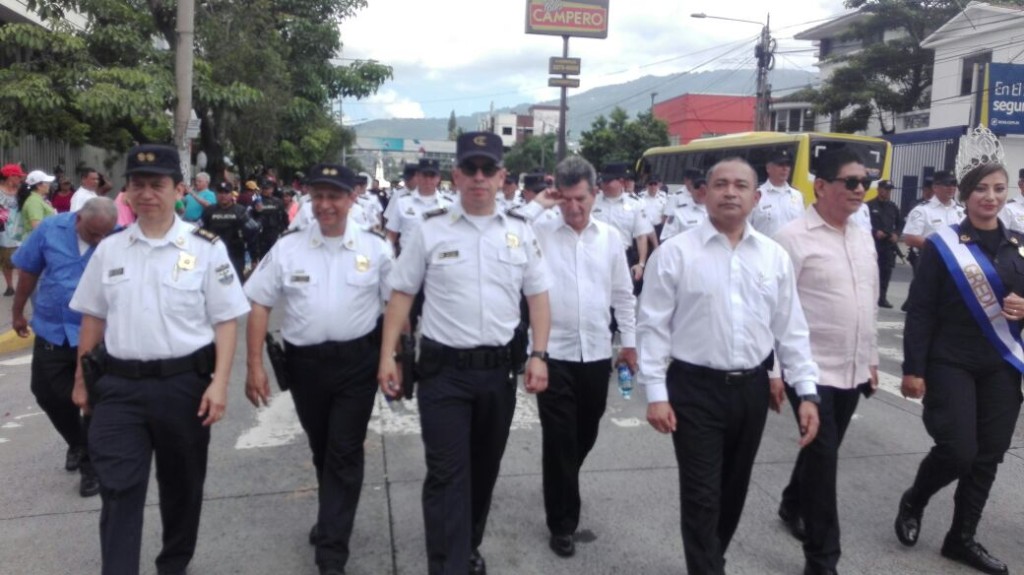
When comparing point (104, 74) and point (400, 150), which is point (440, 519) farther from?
point (400, 150)

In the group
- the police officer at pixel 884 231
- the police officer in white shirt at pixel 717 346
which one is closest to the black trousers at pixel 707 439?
the police officer in white shirt at pixel 717 346

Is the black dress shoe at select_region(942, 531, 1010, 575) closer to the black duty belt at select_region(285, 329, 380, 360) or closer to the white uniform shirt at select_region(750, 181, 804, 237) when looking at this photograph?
the black duty belt at select_region(285, 329, 380, 360)

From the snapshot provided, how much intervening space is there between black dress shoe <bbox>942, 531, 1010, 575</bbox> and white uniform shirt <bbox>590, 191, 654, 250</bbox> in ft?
18.1

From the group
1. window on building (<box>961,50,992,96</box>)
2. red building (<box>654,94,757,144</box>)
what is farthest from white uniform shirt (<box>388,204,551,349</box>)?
red building (<box>654,94,757,144</box>)

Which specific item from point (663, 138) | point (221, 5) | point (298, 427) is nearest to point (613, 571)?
point (298, 427)

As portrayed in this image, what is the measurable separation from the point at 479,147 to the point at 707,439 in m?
1.60

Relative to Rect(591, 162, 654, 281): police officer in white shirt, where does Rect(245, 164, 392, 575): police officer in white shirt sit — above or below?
below

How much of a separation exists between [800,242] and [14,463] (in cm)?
518

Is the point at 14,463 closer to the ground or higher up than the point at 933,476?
closer to the ground

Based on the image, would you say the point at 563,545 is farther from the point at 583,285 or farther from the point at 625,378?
the point at 583,285

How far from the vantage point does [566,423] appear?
14.4 feet

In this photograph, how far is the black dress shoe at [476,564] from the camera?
4133 mm

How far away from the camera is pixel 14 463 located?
5852 millimetres

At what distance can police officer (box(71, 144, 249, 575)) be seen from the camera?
3.54 meters
